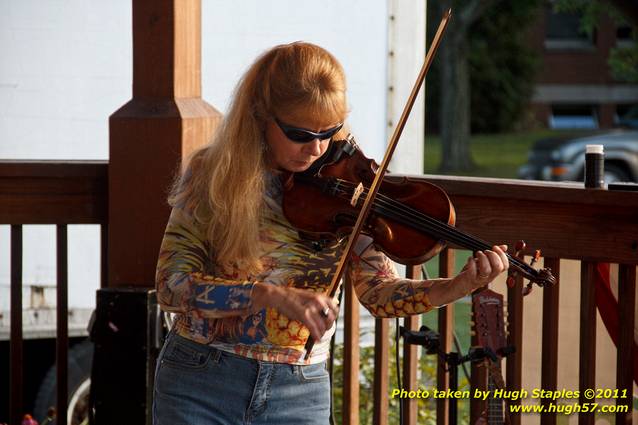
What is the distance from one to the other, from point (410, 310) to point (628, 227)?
0.75 meters

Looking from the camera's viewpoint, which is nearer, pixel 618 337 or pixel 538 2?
pixel 618 337

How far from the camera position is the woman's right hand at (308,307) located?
2.06 meters

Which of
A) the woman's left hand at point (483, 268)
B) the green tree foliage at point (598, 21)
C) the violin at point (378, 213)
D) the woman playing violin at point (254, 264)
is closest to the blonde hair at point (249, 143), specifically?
the woman playing violin at point (254, 264)

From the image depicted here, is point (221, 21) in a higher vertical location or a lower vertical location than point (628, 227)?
higher

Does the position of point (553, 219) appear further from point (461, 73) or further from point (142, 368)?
point (461, 73)

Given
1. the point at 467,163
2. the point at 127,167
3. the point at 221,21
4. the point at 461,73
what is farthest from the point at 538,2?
the point at 127,167

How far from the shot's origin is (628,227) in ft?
9.28

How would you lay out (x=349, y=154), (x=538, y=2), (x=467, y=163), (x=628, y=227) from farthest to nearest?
(x=538, y=2)
(x=467, y=163)
(x=628, y=227)
(x=349, y=154)

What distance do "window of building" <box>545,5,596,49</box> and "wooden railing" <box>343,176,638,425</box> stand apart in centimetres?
2364

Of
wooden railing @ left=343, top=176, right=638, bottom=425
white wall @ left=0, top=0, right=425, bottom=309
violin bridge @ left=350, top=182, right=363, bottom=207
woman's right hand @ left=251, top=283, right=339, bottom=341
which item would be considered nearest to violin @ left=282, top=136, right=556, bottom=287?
violin bridge @ left=350, top=182, right=363, bottom=207

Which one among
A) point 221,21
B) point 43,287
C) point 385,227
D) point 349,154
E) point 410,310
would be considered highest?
point 221,21

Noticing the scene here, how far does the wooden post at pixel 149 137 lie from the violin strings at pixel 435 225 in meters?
0.99

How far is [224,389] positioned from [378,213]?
52 centimetres

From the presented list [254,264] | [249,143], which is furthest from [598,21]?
A: [254,264]
